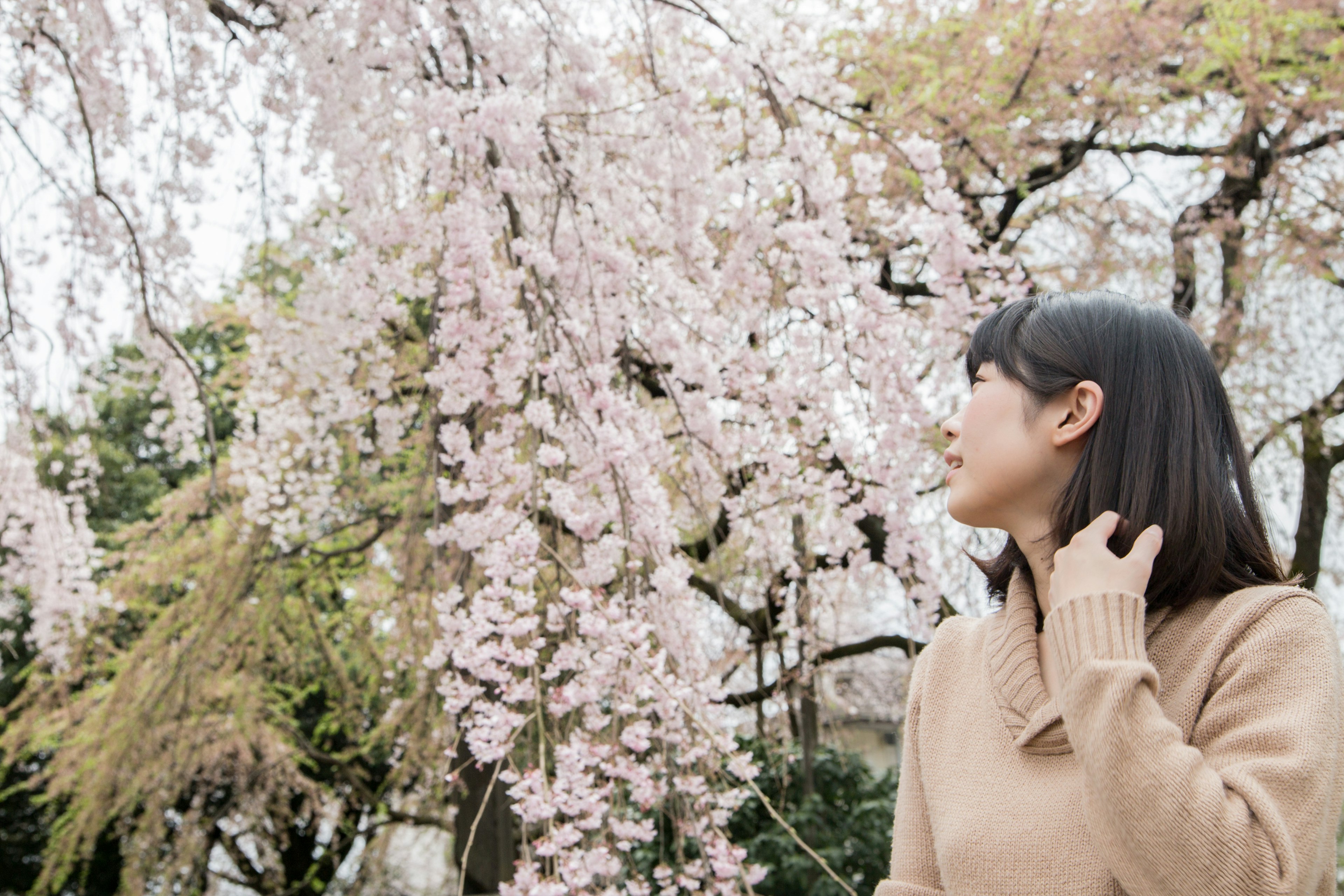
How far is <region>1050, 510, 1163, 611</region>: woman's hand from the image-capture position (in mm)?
732

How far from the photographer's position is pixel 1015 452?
0.87m

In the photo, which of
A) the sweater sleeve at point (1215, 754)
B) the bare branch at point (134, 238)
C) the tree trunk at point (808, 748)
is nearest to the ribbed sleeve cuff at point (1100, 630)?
the sweater sleeve at point (1215, 754)

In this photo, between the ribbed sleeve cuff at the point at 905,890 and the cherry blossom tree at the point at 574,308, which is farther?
the cherry blossom tree at the point at 574,308

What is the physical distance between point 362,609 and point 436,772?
1427 millimetres

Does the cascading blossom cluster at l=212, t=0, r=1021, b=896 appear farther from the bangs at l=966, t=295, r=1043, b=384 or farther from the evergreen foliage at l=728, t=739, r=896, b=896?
the evergreen foliage at l=728, t=739, r=896, b=896

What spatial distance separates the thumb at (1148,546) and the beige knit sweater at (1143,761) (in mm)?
37

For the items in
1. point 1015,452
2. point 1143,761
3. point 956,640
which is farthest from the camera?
point 956,640

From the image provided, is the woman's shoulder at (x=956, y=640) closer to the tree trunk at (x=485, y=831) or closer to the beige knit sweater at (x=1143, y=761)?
the beige knit sweater at (x=1143, y=761)

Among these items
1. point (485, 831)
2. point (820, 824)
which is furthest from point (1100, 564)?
point (820, 824)

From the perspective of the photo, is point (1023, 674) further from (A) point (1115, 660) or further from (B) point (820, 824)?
(B) point (820, 824)

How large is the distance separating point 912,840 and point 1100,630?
1.10 ft

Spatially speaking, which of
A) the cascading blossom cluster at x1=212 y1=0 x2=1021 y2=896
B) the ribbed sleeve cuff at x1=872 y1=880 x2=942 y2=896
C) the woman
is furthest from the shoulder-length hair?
the cascading blossom cluster at x1=212 y1=0 x2=1021 y2=896

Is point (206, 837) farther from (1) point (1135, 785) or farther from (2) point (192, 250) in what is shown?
(1) point (1135, 785)

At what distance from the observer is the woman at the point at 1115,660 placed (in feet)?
2.17
